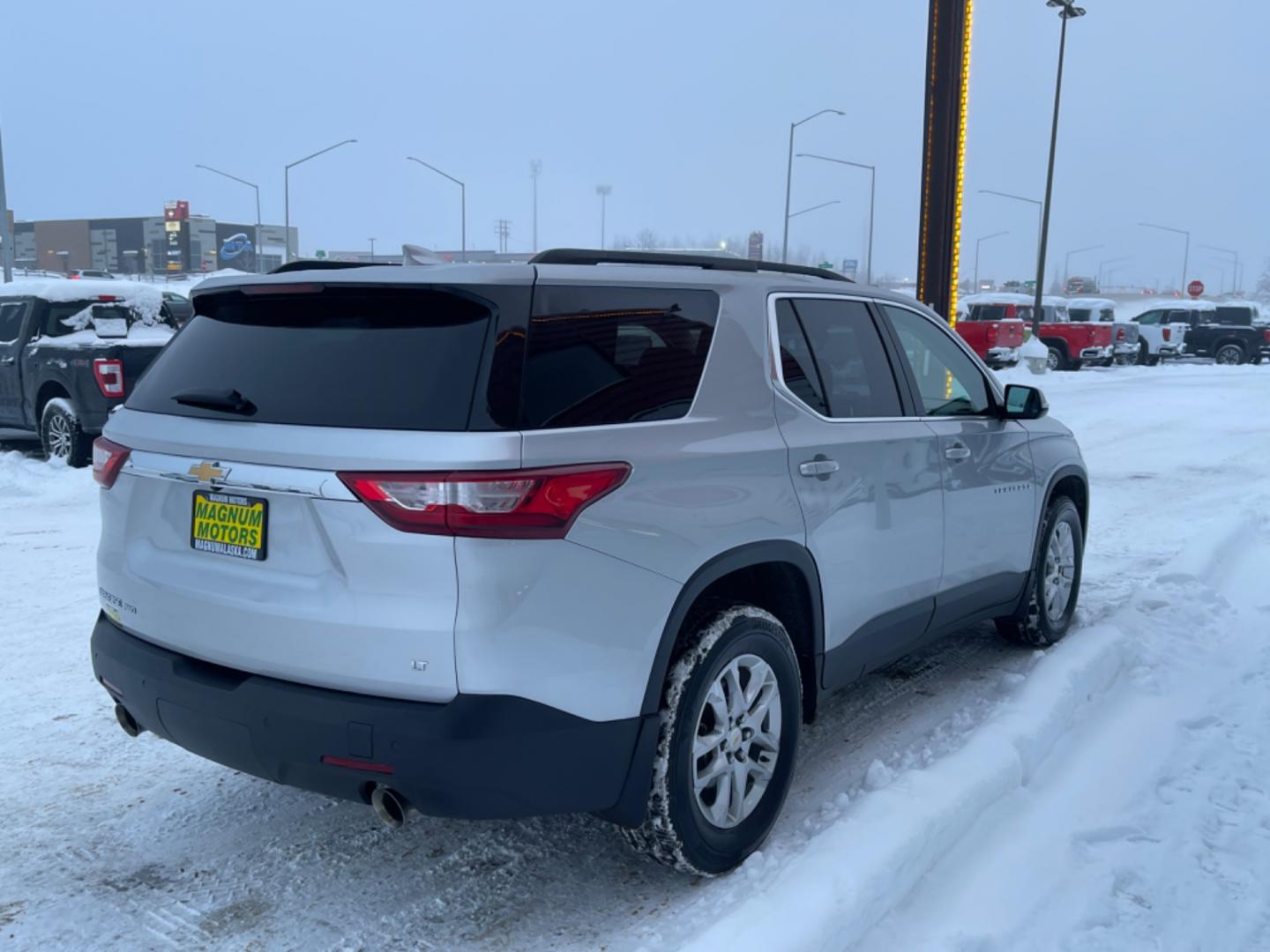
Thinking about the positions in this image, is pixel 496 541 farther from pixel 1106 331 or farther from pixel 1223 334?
pixel 1223 334

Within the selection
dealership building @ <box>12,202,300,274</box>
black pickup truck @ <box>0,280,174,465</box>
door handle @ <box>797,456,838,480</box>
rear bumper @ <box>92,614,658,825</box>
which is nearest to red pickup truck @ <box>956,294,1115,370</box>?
black pickup truck @ <box>0,280,174,465</box>

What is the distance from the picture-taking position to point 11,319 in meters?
11.9

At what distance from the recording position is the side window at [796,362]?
3.73m

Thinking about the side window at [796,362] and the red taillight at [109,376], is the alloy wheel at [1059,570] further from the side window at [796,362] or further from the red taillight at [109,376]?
the red taillight at [109,376]

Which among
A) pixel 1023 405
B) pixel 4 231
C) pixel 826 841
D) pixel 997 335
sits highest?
pixel 4 231

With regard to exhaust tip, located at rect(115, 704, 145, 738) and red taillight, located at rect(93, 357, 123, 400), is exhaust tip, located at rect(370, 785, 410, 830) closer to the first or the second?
exhaust tip, located at rect(115, 704, 145, 738)

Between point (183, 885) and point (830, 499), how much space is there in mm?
2390

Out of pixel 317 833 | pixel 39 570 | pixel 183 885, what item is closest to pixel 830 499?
pixel 317 833

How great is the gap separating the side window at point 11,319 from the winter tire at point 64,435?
1.22 metres

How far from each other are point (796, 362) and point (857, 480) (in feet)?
1.56

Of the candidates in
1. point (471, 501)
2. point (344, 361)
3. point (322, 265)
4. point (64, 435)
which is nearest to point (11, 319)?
point (64, 435)

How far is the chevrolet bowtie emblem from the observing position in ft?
9.68

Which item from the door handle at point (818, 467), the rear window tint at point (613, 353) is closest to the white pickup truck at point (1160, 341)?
the door handle at point (818, 467)

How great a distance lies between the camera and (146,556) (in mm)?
3189
